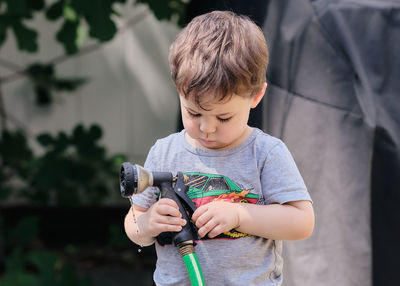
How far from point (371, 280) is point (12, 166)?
A: 267 centimetres

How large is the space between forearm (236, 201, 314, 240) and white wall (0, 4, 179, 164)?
3.18 m

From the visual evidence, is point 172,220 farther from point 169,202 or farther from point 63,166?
point 63,166

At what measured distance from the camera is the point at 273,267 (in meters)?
1.45

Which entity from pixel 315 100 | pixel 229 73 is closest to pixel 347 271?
pixel 315 100

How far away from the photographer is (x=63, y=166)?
329cm

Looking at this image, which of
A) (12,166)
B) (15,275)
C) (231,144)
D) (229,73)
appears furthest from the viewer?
(12,166)

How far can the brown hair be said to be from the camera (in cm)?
128

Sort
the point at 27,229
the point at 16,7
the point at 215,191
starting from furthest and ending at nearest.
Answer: the point at 27,229, the point at 16,7, the point at 215,191

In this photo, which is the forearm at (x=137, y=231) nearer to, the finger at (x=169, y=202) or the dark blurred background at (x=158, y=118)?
the finger at (x=169, y=202)

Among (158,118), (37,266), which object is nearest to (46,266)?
(37,266)

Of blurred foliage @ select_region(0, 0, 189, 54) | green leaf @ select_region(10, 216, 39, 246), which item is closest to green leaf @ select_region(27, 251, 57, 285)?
green leaf @ select_region(10, 216, 39, 246)

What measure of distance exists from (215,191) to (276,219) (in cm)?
16

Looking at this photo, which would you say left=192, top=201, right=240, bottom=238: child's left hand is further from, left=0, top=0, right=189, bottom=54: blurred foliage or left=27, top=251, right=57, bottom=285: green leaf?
left=27, top=251, right=57, bottom=285: green leaf

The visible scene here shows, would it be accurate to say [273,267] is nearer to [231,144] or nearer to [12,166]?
[231,144]
